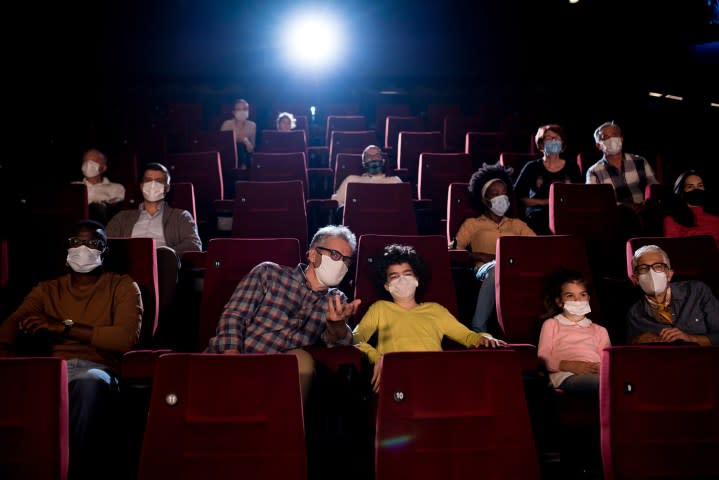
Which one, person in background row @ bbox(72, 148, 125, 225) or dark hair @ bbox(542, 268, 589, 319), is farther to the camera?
person in background row @ bbox(72, 148, 125, 225)

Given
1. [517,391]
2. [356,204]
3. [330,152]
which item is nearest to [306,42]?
[330,152]

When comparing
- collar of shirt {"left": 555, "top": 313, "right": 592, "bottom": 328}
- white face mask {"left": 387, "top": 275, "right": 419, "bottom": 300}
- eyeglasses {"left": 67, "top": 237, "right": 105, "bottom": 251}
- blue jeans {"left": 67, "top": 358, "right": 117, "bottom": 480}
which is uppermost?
eyeglasses {"left": 67, "top": 237, "right": 105, "bottom": 251}

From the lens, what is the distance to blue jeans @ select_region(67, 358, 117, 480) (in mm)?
1124

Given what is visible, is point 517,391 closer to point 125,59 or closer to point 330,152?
point 330,152

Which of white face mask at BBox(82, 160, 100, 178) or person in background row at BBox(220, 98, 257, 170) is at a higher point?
person in background row at BBox(220, 98, 257, 170)

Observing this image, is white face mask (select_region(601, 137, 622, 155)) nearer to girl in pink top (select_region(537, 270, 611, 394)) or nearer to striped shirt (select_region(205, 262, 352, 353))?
girl in pink top (select_region(537, 270, 611, 394))

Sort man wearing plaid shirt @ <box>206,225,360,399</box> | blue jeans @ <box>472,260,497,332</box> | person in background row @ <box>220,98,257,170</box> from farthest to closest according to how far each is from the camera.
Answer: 1. person in background row @ <box>220,98,257,170</box>
2. blue jeans @ <box>472,260,497,332</box>
3. man wearing plaid shirt @ <box>206,225,360,399</box>

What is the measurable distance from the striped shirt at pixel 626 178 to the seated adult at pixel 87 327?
1618 mm

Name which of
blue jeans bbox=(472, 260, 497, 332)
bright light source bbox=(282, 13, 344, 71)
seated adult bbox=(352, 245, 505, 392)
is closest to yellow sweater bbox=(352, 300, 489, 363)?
seated adult bbox=(352, 245, 505, 392)

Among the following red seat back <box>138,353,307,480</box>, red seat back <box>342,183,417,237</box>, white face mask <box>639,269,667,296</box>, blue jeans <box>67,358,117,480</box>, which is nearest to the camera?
red seat back <box>138,353,307,480</box>

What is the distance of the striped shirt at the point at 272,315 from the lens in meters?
1.28

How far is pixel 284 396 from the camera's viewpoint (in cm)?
97

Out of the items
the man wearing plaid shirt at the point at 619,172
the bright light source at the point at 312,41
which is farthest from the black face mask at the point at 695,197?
the bright light source at the point at 312,41

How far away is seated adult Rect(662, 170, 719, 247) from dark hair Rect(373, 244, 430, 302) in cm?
85
